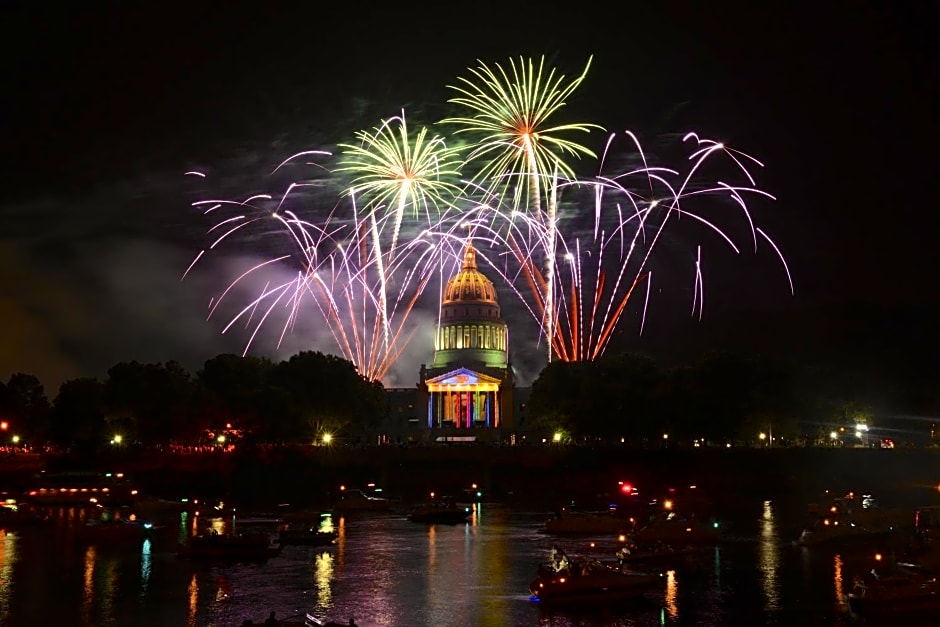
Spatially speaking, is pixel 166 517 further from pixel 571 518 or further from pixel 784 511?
pixel 784 511

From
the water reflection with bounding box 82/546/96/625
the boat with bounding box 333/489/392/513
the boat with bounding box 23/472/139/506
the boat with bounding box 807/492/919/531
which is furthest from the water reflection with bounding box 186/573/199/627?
the boat with bounding box 23/472/139/506

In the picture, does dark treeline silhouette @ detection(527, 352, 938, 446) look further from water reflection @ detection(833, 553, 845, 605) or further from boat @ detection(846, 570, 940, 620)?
boat @ detection(846, 570, 940, 620)

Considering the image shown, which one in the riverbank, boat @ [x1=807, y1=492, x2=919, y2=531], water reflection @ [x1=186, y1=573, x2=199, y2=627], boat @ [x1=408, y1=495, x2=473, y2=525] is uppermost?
the riverbank

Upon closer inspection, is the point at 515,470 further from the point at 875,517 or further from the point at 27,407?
the point at 27,407

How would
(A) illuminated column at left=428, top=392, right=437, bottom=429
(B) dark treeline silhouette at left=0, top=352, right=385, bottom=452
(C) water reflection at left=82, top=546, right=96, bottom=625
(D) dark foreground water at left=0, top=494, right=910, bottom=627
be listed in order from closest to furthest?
(D) dark foreground water at left=0, top=494, right=910, bottom=627, (C) water reflection at left=82, top=546, right=96, bottom=625, (B) dark treeline silhouette at left=0, top=352, right=385, bottom=452, (A) illuminated column at left=428, top=392, right=437, bottom=429

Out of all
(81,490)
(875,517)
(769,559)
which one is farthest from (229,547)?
(81,490)

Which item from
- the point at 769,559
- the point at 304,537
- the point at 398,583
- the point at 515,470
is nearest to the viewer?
the point at 398,583
